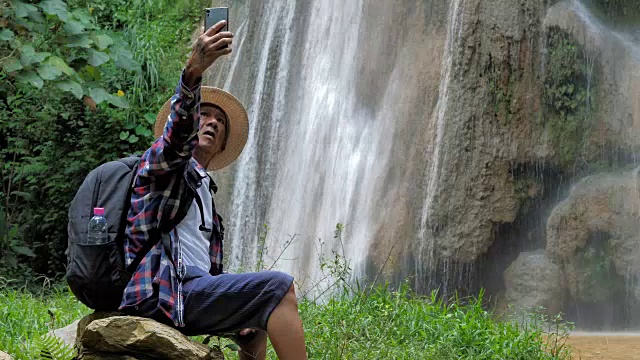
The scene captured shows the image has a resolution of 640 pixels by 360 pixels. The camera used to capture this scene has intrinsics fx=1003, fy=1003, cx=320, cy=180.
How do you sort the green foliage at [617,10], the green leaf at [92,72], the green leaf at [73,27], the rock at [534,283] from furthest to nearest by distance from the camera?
the green foliage at [617,10] < the green leaf at [92,72] < the rock at [534,283] < the green leaf at [73,27]

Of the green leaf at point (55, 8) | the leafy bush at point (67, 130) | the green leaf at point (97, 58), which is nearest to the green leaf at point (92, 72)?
the green leaf at point (97, 58)

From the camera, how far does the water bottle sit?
3.60 meters

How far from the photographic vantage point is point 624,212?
9164 mm

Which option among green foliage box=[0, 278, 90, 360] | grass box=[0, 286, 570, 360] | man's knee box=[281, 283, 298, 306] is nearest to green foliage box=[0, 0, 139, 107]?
green foliage box=[0, 278, 90, 360]

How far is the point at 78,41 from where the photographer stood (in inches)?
336

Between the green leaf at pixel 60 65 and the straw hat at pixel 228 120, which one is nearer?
the straw hat at pixel 228 120

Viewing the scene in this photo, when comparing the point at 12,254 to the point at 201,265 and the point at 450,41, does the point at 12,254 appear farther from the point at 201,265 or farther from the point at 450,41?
the point at 201,265

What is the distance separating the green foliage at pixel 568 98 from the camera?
30.9ft

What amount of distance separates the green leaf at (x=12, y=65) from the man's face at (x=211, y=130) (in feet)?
14.0

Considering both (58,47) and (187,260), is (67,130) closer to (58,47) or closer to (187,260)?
(58,47)

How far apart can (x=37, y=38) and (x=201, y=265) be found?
23.7ft

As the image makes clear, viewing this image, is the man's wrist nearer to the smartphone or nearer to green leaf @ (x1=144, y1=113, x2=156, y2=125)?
the smartphone

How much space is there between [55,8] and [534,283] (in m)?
4.86

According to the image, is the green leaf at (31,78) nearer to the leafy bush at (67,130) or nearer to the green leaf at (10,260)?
the green leaf at (10,260)
